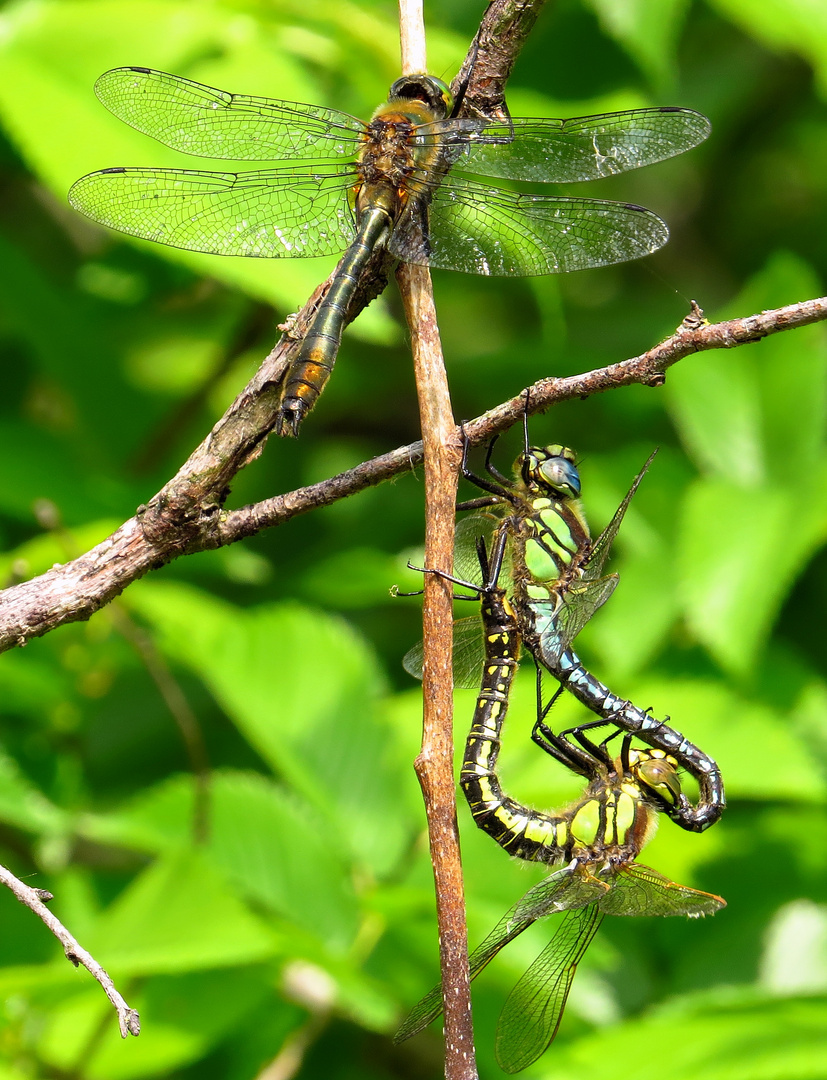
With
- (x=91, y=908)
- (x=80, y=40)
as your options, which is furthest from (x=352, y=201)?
(x=91, y=908)

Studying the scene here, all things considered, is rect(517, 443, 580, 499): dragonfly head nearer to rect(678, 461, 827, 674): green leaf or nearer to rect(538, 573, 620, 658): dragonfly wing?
rect(538, 573, 620, 658): dragonfly wing

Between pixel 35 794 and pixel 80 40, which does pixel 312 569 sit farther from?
pixel 80 40

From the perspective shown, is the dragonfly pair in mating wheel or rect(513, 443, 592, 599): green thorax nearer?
the dragonfly pair in mating wheel

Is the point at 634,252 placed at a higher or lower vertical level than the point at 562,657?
higher

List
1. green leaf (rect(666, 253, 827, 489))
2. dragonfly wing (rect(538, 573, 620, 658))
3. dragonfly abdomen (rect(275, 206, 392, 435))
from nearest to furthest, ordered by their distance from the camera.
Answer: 1. dragonfly abdomen (rect(275, 206, 392, 435))
2. dragonfly wing (rect(538, 573, 620, 658))
3. green leaf (rect(666, 253, 827, 489))

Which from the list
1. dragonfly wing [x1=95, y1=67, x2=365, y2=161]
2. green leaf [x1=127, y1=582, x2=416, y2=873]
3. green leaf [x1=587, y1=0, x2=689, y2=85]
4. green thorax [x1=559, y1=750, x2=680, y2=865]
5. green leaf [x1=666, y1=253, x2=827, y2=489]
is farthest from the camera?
green leaf [x1=666, y1=253, x2=827, y2=489]

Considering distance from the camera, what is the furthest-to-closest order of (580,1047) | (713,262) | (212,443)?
(713,262) < (580,1047) < (212,443)

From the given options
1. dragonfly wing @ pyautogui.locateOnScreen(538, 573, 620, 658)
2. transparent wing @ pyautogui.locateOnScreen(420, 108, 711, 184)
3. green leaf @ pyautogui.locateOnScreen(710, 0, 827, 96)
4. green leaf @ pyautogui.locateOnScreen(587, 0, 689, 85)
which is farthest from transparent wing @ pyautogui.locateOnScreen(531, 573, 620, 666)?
green leaf @ pyautogui.locateOnScreen(710, 0, 827, 96)
